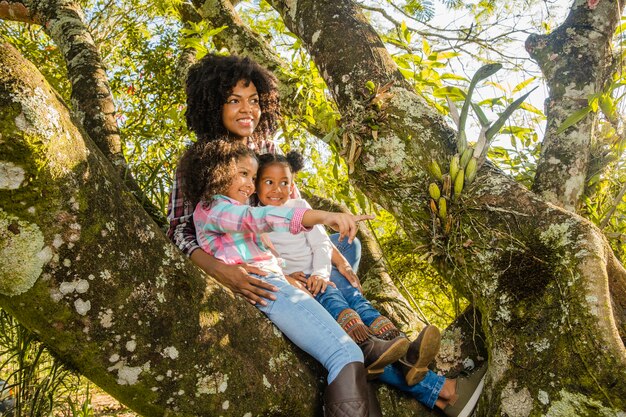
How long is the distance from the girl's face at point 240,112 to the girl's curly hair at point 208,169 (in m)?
0.40

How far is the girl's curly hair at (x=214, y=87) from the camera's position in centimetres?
283

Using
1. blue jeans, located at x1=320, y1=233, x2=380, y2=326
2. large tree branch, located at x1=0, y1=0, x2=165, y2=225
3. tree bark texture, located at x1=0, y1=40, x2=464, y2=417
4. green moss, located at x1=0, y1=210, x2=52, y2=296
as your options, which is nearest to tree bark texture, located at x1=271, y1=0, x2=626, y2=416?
blue jeans, located at x1=320, y1=233, x2=380, y2=326

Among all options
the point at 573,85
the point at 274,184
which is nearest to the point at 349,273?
the point at 274,184

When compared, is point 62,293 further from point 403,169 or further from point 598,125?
point 598,125

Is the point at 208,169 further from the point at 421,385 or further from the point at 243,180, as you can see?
the point at 421,385

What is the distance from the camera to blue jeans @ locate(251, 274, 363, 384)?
1813mm

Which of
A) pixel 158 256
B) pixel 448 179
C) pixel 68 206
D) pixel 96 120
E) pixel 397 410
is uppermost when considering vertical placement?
pixel 448 179

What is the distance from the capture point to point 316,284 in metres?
2.44

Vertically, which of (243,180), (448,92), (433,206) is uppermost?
(448,92)

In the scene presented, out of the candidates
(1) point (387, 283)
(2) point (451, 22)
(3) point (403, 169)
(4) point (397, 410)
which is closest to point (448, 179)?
(3) point (403, 169)

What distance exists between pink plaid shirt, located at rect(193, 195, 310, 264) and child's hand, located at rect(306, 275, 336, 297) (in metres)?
0.28

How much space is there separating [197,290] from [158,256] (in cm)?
17

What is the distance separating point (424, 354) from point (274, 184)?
1224 mm

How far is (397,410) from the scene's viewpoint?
188cm
